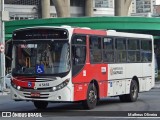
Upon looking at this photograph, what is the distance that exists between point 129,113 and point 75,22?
38.2 m

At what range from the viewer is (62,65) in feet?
53.9

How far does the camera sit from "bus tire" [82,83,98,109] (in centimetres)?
1741

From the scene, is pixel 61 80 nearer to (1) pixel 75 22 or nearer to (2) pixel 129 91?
(2) pixel 129 91

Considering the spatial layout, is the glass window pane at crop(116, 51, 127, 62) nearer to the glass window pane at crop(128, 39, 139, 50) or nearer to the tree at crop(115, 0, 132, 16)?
the glass window pane at crop(128, 39, 139, 50)

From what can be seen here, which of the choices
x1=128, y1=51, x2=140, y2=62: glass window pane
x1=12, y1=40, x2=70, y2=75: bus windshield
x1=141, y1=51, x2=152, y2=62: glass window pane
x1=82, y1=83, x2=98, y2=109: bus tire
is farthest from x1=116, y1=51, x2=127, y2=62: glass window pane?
x1=12, y1=40, x2=70, y2=75: bus windshield

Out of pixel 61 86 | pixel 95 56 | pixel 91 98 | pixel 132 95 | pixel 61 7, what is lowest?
pixel 132 95

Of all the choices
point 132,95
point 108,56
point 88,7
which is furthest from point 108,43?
point 88,7

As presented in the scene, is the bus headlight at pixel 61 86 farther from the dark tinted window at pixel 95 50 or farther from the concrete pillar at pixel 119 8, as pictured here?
the concrete pillar at pixel 119 8

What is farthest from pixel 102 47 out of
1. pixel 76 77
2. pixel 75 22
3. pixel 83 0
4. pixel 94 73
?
pixel 83 0

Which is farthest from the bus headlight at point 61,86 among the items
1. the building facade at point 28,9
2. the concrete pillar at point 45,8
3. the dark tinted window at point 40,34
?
the building facade at point 28,9

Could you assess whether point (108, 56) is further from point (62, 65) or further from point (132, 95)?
point (62, 65)

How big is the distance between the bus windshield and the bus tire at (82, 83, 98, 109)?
1.52 m

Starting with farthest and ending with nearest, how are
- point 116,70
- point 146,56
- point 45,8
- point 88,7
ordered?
point 88,7, point 45,8, point 146,56, point 116,70

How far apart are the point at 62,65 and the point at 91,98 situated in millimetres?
1933
